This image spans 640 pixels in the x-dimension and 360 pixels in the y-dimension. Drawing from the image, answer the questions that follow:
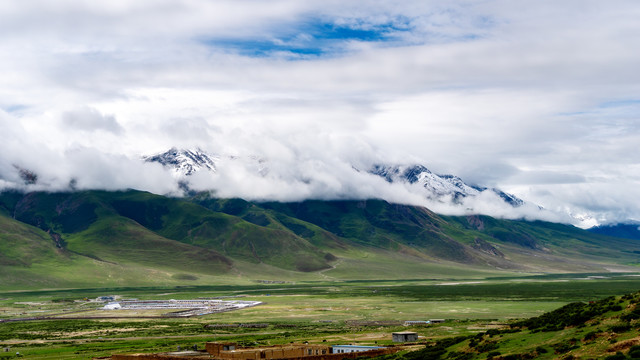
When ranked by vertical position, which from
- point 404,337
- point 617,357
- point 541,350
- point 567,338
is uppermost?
point 567,338

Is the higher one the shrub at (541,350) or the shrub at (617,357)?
the shrub at (617,357)

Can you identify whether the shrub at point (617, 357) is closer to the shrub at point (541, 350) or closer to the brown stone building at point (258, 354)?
the shrub at point (541, 350)

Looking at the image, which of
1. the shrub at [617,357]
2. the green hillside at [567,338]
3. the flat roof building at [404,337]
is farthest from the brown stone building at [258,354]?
the shrub at [617,357]

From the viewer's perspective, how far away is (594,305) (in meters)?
69.6

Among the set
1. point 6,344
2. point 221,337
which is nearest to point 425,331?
point 221,337

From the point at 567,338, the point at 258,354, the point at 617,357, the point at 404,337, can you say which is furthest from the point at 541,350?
the point at 404,337

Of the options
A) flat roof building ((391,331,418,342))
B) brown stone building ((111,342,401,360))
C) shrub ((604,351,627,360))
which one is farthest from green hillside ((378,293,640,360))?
flat roof building ((391,331,418,342))

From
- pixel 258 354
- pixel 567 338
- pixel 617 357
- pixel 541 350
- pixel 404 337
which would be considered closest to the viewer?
pixel 617 357

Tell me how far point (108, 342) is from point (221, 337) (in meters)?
23.1

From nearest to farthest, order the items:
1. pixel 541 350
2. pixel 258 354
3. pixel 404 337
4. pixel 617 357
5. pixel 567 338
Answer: pixel 617 357 → pixel 541 350 → pixel 567 338 → pixel 258 354 → pixel 404 337

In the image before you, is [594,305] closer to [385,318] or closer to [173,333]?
[173,333]

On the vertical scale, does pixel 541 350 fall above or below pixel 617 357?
below

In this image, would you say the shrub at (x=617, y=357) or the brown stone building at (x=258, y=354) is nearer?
the shrub at (x=617, y=357)

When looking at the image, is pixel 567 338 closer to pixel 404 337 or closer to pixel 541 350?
pixel 541 350
